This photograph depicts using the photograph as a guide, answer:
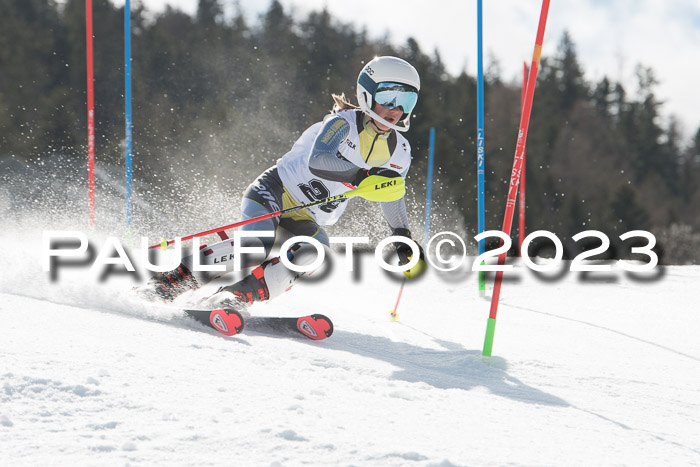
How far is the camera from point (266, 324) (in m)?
3.68

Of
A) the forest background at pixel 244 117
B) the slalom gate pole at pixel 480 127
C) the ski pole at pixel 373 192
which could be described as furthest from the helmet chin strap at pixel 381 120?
the forest background at pixel 244 117

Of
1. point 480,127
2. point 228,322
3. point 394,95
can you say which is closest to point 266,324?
point 228,322

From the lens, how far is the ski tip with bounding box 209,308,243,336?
3.28m

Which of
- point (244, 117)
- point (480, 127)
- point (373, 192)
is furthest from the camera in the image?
point (244, 117)

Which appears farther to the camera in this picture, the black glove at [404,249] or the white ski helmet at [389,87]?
the black glove at [404,249]

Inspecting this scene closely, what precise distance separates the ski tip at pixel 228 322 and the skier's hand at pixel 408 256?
3.68ft

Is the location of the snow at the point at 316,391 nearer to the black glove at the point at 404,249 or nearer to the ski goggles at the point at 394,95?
the black glove at the point at 404,249

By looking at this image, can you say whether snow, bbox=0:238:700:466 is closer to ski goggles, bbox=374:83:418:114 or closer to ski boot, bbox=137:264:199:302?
ski boot, bbox=137:264:199:302

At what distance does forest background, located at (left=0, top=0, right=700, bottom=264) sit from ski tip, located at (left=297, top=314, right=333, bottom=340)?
7.31 metres

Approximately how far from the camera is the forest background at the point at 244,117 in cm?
2039

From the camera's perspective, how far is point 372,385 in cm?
238

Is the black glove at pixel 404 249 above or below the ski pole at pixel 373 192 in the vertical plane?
below

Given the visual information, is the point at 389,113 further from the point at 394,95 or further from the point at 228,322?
the point at 228,322

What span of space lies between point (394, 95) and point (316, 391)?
2.20 metres
